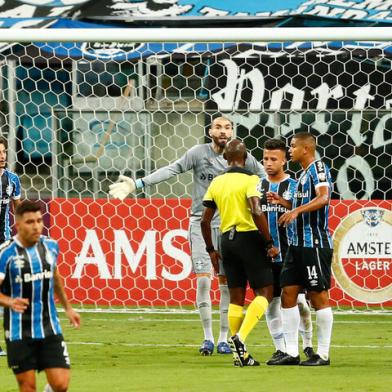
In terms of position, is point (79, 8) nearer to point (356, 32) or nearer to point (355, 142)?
point (355, 142)

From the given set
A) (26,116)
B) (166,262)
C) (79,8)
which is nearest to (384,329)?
(166,262)

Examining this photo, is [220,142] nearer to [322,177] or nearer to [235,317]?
[322,177]

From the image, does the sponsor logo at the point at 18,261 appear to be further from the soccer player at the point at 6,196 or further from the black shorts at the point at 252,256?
the soccer player at the point at 6,196

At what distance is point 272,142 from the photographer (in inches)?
346

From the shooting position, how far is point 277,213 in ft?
30.0

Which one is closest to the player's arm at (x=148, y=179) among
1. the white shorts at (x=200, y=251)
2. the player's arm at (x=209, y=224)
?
the white shorts at (x=200, y=251)

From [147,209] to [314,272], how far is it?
4.60 metres

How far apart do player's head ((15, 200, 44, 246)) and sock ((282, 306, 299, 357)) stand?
2.94 meters

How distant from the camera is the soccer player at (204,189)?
31.5ft

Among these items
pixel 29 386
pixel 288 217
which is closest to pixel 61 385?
pixel 29 386

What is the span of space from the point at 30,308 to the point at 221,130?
3.66m

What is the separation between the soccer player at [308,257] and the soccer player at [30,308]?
2.63 meters

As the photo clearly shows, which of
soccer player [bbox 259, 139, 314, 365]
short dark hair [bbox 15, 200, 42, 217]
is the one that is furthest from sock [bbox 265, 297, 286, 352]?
short dark hair [bbox 15, 200, 42, 217]

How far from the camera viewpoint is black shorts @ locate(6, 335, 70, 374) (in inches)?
244
